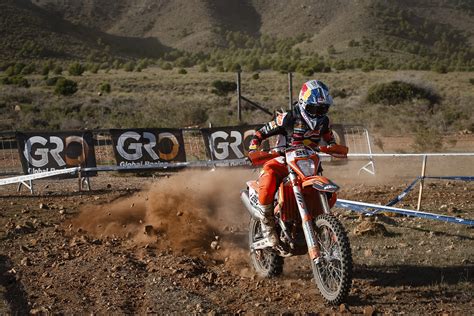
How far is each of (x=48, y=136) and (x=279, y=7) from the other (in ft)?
313

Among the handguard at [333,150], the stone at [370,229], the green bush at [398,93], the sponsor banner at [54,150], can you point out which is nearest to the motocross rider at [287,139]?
the handguard at [333,150]

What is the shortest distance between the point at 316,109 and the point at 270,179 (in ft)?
2.75

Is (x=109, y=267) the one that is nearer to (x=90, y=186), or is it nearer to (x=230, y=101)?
(x=90, y=186)

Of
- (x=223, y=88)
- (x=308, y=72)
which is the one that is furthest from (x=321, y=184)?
(x=308, y=72)

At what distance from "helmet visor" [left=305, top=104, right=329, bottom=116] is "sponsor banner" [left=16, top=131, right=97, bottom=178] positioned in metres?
8.54

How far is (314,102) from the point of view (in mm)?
5645

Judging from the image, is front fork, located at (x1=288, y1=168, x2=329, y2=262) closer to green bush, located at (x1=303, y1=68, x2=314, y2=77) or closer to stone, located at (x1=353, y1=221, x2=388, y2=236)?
stone, located at (x1=353, y1=221, x2=388, y2=236)

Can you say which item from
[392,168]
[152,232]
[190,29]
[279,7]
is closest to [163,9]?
[190,29]

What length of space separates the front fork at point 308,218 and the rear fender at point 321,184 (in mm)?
137

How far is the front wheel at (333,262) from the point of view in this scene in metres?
4.96

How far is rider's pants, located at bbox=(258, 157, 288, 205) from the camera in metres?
5.88

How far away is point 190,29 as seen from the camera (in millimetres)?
98500

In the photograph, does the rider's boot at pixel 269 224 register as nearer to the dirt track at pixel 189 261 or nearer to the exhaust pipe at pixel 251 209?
the exhaust pipe at pixel 251 209

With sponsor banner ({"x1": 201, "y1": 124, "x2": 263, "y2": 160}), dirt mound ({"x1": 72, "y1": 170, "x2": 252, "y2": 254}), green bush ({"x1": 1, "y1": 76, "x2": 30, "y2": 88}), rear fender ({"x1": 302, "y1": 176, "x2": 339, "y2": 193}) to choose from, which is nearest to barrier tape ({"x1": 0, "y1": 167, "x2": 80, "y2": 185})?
dirt mound ({"x1": 72, "y1": 170, "x2": 252, "y2": 254})
